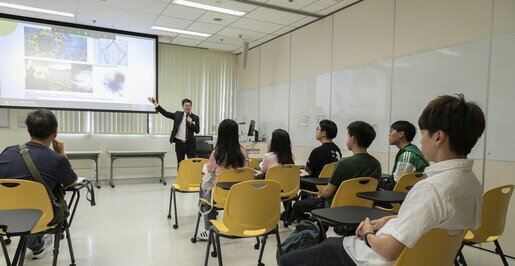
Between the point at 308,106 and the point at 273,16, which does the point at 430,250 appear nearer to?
the point at 308,106

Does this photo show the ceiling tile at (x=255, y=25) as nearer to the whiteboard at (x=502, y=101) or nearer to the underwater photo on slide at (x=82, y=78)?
the underwater photo on slide at (x=82, y=78)

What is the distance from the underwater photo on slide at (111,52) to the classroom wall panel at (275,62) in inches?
111

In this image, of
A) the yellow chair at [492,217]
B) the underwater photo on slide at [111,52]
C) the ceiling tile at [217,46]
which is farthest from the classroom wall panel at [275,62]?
the yellow chair at [492,217]

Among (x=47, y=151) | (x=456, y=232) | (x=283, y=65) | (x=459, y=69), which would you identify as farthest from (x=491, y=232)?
(x=283, y=65)

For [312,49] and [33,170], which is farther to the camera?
[312,49]

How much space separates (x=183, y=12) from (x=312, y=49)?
7.50ft

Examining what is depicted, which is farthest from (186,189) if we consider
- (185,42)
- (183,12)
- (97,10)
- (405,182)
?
(185,42)

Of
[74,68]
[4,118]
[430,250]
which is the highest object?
[74,68]

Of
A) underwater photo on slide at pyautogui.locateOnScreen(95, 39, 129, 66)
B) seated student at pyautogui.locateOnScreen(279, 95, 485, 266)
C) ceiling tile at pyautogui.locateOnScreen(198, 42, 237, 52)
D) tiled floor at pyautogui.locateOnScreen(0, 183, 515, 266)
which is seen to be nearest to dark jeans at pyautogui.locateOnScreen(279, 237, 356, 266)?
seated student at pyautogui.locateOnScreen(279, 95, 485, 266)

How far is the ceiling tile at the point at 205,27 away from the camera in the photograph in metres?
5.95

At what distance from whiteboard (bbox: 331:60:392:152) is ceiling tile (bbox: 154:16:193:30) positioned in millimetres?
2836

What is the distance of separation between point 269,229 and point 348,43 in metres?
3.65

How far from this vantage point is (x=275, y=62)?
22.2 ft

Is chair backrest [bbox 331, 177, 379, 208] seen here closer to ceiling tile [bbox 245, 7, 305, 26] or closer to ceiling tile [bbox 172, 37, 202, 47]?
ceiling tile [bbox 245, 7, 305, 26]
